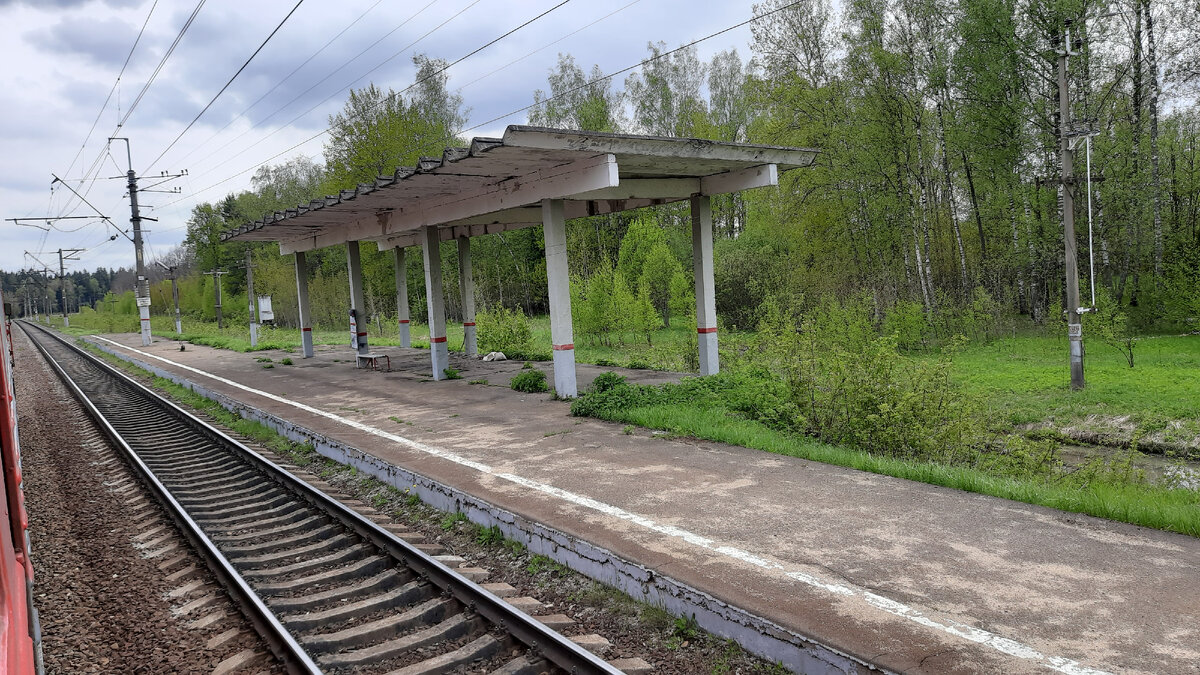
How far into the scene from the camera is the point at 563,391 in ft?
45.9

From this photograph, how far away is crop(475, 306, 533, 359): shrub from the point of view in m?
23.7

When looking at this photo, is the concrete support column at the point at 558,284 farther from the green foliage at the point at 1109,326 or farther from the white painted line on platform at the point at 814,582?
the green foliage at the point at 1109,326

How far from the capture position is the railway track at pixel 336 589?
4.70 metres

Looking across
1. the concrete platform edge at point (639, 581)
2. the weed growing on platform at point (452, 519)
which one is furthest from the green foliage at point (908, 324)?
the weed growing on platform at point (452, 519)

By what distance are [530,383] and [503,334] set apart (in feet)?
28.3

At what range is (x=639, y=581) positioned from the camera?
17.9 ft

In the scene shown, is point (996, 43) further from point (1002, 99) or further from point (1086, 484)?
point (1086, 484)

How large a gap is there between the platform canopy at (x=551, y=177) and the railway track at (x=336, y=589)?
5.53 meters

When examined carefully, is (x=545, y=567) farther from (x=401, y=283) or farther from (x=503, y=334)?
(x=401, y=283)

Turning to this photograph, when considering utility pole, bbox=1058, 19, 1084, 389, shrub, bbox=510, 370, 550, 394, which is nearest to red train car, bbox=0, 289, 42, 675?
shrub, bbox=510, 370, 550, 394

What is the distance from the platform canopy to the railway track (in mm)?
5526

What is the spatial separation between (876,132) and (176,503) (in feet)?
76.9

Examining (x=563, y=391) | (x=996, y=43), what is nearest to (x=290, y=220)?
(x=563, y=391)

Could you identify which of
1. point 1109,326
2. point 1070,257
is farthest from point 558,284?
point 1109,326
